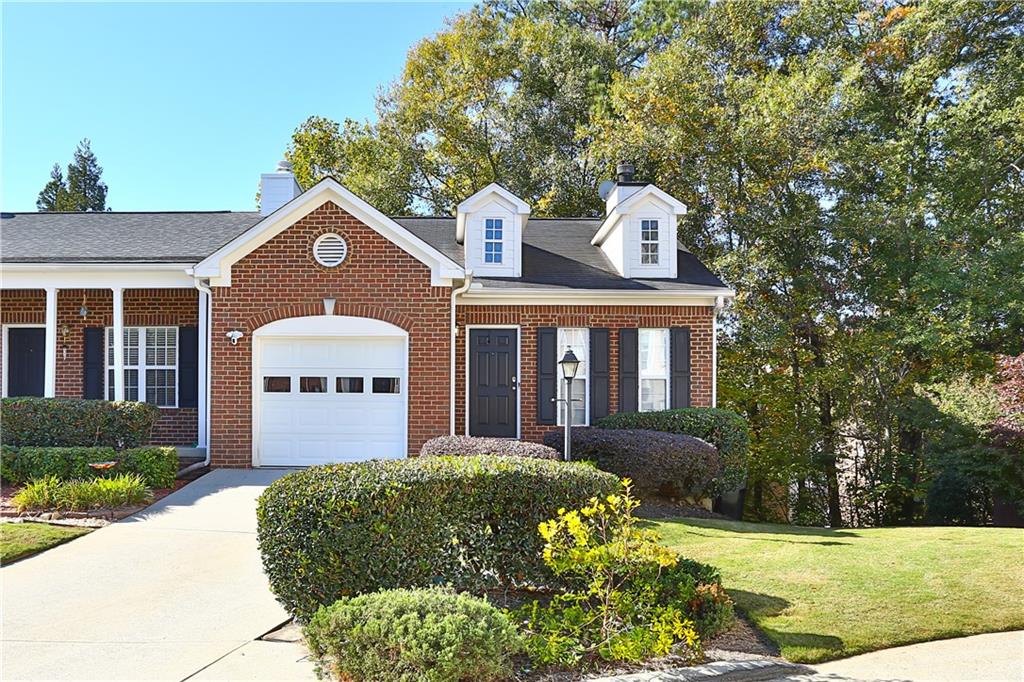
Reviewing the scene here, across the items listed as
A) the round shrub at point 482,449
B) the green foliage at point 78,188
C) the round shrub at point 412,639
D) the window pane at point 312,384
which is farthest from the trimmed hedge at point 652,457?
the green foliage at point 78,188

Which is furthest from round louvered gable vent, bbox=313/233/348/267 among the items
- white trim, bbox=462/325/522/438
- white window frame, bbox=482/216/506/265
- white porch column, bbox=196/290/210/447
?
white window frame, bbox=482/216/506/265

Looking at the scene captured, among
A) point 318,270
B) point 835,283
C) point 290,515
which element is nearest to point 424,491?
point 290,515

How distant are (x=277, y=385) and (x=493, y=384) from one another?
3886mm

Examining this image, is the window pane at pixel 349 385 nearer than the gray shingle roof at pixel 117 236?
Yes

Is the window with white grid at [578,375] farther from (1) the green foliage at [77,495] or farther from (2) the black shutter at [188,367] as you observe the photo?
(1) the green foliage at [77,495]

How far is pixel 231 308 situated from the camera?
41.2 ft

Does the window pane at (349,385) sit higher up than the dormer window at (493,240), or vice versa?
the dormer window at (493,240)

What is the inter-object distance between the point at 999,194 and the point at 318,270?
1543cm

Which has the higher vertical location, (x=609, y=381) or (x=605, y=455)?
(x=609, y=381)

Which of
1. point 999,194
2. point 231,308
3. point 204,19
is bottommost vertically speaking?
point 231,308

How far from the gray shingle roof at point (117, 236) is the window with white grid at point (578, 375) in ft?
22.0

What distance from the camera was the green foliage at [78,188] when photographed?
3456cm

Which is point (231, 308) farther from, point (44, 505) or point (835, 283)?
point (835, 283)

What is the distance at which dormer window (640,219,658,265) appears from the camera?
48.9ft
